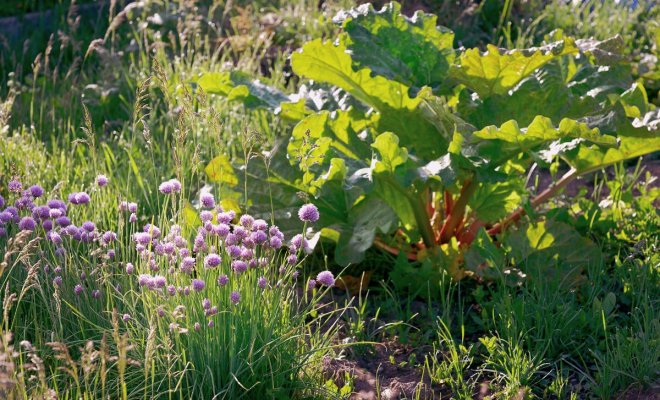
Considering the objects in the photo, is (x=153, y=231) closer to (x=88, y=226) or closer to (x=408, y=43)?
(x=88, y=226)

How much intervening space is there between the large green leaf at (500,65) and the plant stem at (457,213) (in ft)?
1.16

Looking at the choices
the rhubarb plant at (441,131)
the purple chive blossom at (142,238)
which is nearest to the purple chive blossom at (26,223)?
the purple chive blossom at (142,238)

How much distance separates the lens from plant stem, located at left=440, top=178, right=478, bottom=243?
10.9ft

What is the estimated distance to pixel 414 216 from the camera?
A: 3334 millimetres

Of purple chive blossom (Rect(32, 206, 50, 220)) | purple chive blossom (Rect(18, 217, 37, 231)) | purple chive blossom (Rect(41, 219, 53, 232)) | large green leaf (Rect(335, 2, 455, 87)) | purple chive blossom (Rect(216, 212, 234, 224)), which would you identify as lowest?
purple chive blossom (Rect(41, 219, 53, 232))

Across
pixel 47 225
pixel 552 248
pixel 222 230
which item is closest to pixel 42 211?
pixel 47 225

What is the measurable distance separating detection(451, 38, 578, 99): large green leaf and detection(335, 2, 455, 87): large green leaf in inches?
6.6

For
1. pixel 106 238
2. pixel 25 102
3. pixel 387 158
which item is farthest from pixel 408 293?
pixel 25 102

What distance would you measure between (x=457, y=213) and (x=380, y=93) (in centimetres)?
57

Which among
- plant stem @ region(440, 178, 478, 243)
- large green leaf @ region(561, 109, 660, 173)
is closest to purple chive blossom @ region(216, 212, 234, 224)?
plant stem @ region(440, 178, 478, 243)

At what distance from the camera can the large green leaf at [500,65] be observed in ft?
10.3

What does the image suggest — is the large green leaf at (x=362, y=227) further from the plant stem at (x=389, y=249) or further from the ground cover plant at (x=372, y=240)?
the plant stem at (x=389, y=249)

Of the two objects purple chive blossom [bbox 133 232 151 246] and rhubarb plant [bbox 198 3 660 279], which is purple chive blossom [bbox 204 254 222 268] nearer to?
purple chive blossom [bbox 133 232 151 246]

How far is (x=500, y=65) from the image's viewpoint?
125 inches
